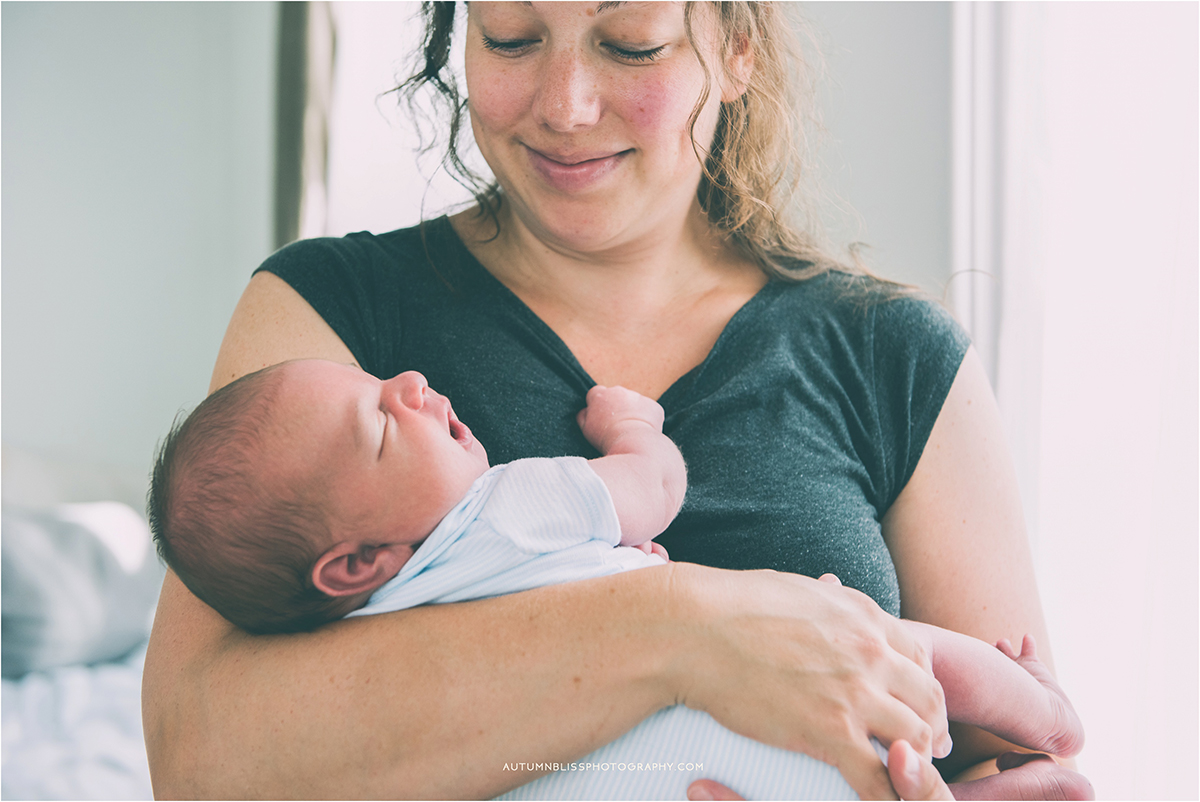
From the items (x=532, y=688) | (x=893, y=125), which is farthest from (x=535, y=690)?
(x=893, y=125)

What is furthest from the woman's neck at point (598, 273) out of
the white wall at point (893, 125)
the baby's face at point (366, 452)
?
the white wall at point (893, 125)

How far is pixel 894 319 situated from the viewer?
1.27 m

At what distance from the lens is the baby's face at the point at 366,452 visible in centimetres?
86

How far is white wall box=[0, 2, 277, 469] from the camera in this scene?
93.4 inches

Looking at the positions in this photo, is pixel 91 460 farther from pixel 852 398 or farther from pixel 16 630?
pixel 852 398

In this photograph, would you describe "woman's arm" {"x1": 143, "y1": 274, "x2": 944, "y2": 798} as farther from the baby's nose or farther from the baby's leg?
the baby's nose

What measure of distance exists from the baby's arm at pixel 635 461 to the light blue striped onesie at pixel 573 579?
3cm

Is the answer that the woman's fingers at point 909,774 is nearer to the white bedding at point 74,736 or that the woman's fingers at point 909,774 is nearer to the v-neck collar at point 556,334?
the v-neck collar at point 556,334

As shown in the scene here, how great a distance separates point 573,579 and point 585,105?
2.09 feet

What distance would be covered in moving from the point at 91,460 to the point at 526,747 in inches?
92.8

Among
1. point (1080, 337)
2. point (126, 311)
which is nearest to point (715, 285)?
point (1080, 337)

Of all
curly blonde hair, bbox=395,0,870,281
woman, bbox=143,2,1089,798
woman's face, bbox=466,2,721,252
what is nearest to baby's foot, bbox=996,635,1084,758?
woman, bbox=143,2,1089,798

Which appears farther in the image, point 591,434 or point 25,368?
point 25,368

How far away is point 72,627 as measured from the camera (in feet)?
6.77
